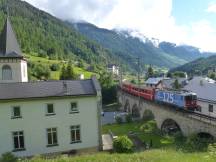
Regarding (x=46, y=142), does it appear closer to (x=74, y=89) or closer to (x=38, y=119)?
(x=38, y=119)

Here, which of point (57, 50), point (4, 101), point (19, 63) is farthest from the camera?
point (57, 50)

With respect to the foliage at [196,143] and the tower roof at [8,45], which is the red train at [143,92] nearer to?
the foliage at [196,143]

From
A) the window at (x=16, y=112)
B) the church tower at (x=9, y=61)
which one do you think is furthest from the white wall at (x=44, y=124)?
the church tower at (x=9, y=61)

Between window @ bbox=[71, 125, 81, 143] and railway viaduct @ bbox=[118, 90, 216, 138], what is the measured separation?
14.6 metres

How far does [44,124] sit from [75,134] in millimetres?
3693

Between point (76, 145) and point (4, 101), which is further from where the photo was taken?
point (76, 145)

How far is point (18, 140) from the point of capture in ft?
97.0

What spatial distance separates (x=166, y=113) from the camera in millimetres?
44500

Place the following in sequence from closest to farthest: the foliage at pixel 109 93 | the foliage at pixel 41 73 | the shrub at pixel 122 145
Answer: the shrub at pixel 122 145 < the foliage at pixel 109 93 < the foliage at pixel 41 73

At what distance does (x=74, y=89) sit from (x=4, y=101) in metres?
7.43

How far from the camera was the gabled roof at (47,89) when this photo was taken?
1162 inches

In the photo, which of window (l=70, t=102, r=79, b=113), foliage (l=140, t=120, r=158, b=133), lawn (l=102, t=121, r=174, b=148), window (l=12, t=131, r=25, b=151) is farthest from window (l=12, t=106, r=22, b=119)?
foliage (l=140, t=120, r=158, b=133)

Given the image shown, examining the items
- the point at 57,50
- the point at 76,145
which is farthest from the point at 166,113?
the point at 57,50

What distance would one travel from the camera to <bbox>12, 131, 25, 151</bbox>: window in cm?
2945
